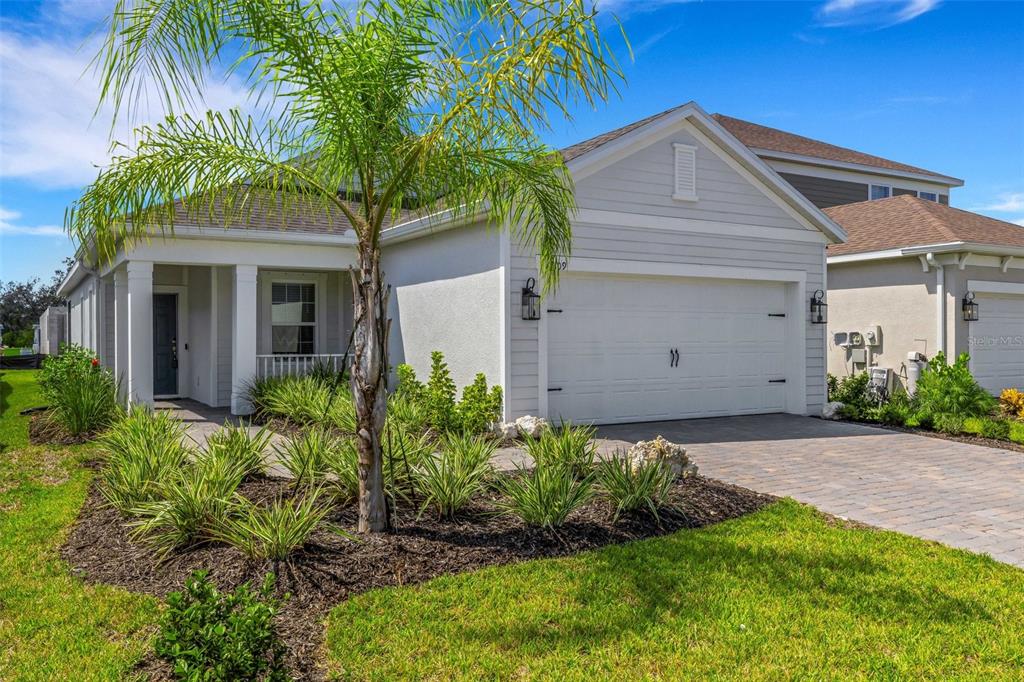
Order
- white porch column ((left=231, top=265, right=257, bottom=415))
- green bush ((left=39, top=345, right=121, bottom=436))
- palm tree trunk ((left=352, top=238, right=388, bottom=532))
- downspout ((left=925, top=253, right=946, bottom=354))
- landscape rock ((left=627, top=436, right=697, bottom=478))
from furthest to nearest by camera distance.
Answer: downspout ((left=925, top=253, right=946, bottom=354)) → white porch column ((left=231, top=265, right=257, bottom=415)) → green bush ((left=39, top=345, right=121, bottom=436)) → landscape rock ((left=627, top=436, right=697, bottom=478)) → palm tree trunk ((left=352, top=238, right=388, bottom=532))

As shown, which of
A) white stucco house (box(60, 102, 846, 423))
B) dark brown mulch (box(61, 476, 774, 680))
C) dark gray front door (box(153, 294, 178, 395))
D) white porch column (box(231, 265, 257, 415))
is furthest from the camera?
dark gray front door (box(153, 294, 178, 395))

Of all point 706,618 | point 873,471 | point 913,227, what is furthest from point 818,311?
point 706,618

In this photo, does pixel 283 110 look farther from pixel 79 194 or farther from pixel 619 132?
pixel 619 132

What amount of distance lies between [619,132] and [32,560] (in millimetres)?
8959

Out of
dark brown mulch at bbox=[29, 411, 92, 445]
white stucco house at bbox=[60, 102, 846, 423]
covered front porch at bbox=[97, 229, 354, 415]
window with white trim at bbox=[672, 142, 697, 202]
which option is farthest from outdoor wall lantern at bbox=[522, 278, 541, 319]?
dark brown mulch at bbox=[29, 411, 92, 445]

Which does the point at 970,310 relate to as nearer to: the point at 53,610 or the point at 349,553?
the point at 349,553

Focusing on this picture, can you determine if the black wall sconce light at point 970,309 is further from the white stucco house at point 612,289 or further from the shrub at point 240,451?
the shrub at point 240,451

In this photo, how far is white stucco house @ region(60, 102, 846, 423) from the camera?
10305 millimetres

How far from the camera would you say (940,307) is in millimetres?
14016

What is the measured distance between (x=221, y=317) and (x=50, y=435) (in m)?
4.16

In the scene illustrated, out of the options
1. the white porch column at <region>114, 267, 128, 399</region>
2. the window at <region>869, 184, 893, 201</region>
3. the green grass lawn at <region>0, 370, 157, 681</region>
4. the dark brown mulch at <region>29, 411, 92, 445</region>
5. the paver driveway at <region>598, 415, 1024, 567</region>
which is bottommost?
the green grass lawn at <region>0, 370, 157, 681</region>

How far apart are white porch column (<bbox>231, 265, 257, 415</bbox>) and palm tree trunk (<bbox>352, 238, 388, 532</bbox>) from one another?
7.55 meters

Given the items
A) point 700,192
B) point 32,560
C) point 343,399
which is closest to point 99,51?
point 32,560

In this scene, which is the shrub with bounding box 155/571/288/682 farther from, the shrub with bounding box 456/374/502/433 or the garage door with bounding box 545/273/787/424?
the garage door with bounding box 545/273/787/424
